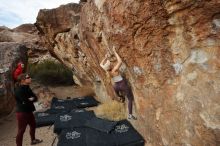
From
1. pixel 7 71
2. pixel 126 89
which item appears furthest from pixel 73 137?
pixel 7 71

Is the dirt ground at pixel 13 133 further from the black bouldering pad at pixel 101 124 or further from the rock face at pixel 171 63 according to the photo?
the rock face at pixel 171 63

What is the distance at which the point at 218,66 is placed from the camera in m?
3.39

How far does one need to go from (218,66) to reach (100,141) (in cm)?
305

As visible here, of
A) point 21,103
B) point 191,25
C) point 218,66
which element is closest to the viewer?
point 218,66

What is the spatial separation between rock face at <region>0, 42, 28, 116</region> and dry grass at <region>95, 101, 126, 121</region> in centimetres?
275

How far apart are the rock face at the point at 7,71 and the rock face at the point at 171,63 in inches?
166

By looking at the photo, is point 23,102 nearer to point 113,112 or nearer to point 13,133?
point 13,133

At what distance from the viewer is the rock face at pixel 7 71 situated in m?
7.79

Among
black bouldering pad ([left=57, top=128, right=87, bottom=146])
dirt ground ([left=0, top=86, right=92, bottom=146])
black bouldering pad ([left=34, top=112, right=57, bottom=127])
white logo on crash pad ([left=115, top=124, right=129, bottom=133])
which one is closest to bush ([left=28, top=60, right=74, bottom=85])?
dirt ground ([left=0, top=86, right=92, bottom=146])

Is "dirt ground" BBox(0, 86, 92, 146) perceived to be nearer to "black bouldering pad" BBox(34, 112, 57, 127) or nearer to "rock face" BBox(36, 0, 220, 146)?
"black bouldering pad" BBox(34, 112, 57, 127)

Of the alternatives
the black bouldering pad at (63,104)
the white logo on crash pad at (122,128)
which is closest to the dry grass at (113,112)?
the white logo on crash pad at (122,128)

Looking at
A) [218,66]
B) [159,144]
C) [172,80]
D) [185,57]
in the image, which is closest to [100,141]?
[159,144]

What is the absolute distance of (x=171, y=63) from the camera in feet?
13.3

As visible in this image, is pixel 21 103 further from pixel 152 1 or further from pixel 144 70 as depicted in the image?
pixel 152 1
